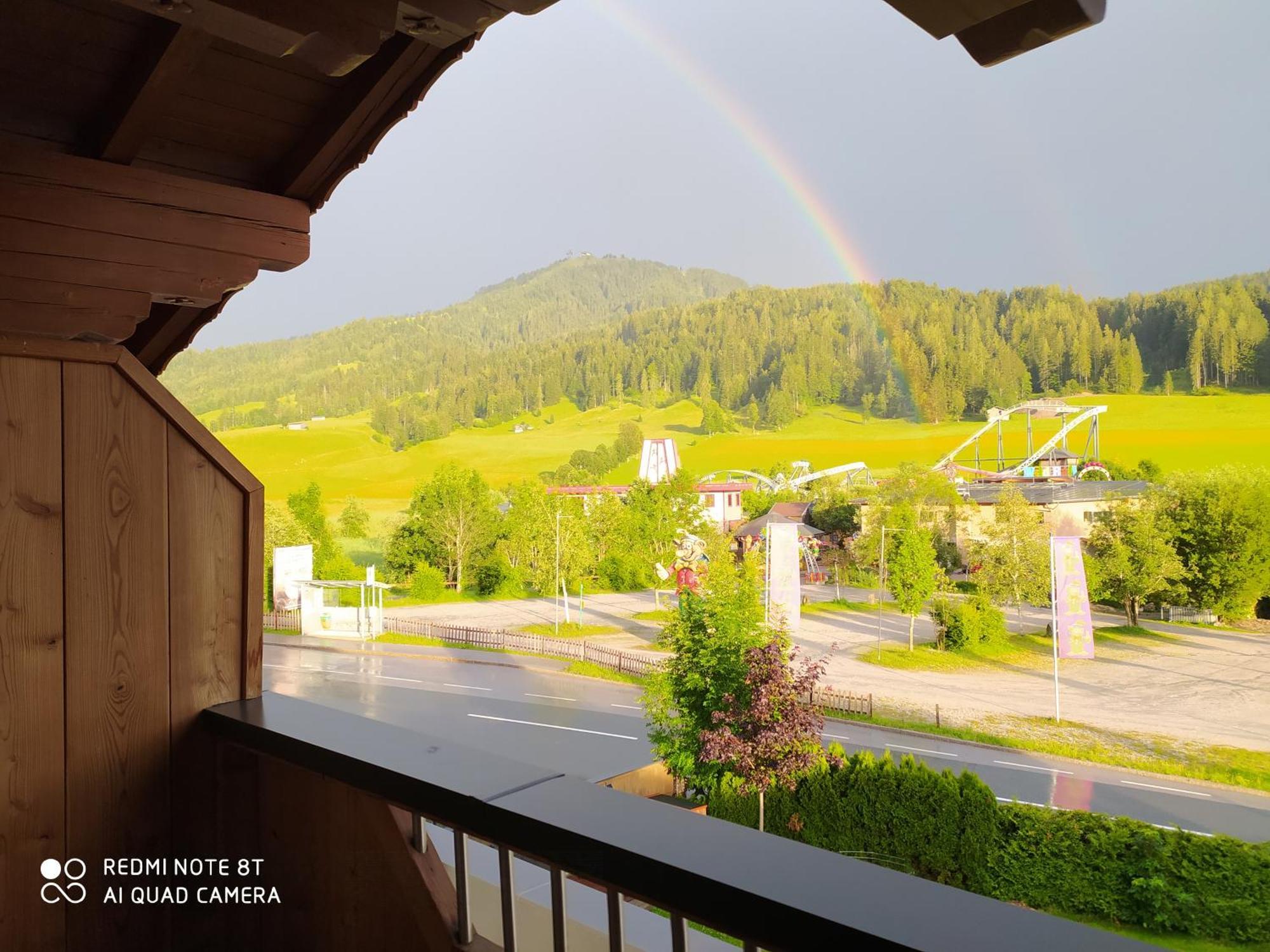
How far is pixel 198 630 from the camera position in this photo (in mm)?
849

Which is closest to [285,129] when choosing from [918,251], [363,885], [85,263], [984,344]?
[85,263]

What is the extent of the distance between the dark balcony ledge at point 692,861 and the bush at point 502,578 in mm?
18026

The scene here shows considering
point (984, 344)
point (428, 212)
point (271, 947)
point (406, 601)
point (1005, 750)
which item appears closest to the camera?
point (271, 947)

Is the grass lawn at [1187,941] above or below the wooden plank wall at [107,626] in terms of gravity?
below

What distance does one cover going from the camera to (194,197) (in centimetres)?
82

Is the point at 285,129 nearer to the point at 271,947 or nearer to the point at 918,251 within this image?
the point at 271,947

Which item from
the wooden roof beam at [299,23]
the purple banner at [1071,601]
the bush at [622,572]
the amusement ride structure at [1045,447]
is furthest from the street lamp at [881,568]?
the wooden roof beam at [299,23]

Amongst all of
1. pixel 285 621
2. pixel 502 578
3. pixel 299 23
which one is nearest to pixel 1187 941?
pixel 299 23

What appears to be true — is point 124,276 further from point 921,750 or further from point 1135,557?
point 1135,557

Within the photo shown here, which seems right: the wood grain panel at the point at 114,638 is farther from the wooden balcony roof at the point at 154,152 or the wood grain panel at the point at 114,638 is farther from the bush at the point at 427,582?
the bush at the point at 427,582

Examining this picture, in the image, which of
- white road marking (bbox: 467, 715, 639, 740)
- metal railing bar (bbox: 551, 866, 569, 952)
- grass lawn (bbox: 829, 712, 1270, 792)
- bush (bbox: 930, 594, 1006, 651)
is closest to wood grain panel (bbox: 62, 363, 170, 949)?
metal railing bar (bbox: 551, 866, 569, 952)

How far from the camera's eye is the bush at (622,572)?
61.3 feet

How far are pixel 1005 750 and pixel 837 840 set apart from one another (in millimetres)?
6000

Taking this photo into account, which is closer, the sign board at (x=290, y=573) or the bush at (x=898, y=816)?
the bush at (x=898, y=816)
